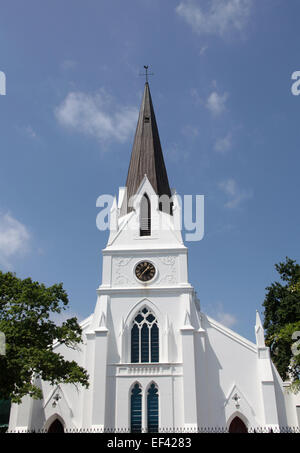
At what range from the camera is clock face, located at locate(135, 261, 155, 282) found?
26.8 meters

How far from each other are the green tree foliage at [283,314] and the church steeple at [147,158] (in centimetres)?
1151

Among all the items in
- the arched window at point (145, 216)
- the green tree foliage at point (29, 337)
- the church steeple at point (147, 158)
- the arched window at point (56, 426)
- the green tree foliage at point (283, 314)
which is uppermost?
the church steeple at point (147, 158)

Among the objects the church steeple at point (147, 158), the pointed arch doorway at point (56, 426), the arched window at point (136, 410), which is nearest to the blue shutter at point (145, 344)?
the arched window at point (136, 410)

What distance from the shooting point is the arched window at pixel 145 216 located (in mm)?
29422

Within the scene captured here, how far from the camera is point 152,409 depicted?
23.2m

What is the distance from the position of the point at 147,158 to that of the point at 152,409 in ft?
63.1

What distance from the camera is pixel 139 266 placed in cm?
2723

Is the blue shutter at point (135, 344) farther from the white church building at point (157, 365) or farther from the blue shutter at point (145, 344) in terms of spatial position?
the blue shutter at point (145, 344)

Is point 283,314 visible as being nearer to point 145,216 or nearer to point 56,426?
point 145,216

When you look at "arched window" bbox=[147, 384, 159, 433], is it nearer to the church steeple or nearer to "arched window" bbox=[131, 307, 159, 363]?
"arched window" bbox=[131, 307, 159, 363]

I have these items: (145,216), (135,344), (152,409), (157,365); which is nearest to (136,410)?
(152,409)
